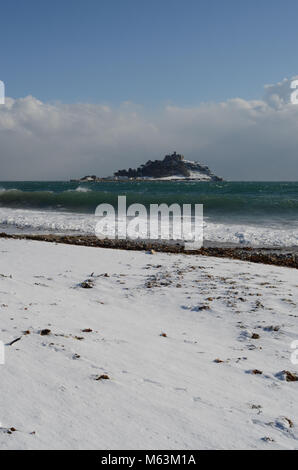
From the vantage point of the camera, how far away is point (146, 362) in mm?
3234

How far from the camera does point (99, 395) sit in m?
2.62

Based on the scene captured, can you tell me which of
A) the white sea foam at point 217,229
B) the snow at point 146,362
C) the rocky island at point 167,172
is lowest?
the snow at point 146,362

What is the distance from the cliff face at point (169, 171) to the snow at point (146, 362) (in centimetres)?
13442

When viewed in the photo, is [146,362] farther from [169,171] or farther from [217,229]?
[169,171]

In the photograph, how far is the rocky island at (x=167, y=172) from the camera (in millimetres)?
139875

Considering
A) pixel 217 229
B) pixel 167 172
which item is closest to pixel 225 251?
pixel 217 229

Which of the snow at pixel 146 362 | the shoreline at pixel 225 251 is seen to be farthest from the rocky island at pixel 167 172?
the snow at pixel 146 362

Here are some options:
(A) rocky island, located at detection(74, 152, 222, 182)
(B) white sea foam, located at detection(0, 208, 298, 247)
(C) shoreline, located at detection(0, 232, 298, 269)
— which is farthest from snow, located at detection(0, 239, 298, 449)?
(A) rocky island, located at detection(74, 152, 222, 182)

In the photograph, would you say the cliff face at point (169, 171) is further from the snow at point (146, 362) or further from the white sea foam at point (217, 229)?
the snow at point (146, 362)

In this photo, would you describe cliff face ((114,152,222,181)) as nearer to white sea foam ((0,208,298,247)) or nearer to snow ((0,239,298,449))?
white sea foam ((0,208,298,247))

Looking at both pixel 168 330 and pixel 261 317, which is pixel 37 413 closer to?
pixel 168 330

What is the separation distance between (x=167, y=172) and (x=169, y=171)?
0.96 metres

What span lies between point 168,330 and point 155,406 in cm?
158
